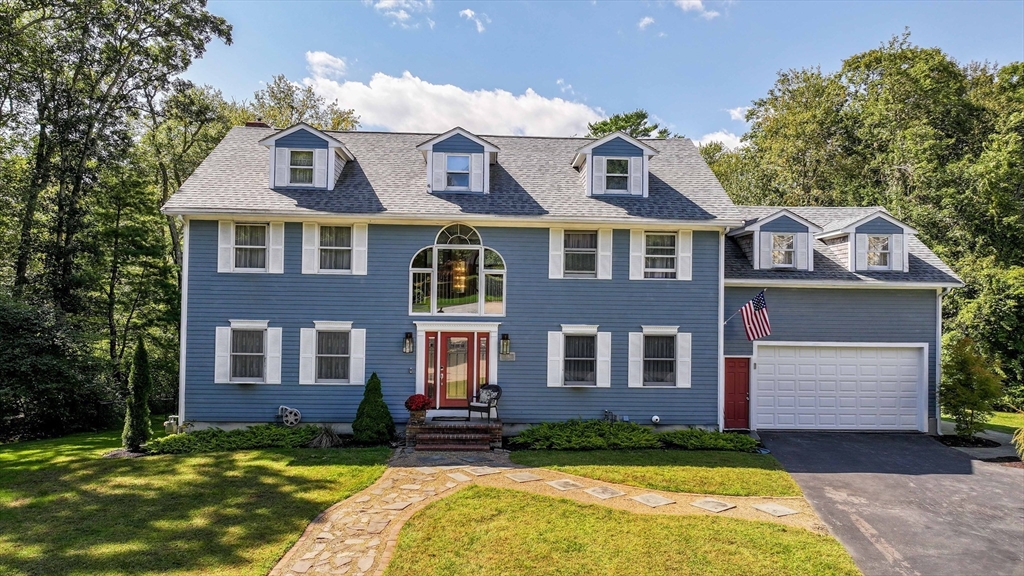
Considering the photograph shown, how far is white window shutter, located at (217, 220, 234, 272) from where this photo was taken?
11.5 m

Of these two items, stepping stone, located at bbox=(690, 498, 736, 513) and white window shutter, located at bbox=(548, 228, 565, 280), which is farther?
white window shutter, located at bbox=(548, 228, 565, 280)

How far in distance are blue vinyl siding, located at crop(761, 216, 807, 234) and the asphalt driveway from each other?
5.45m

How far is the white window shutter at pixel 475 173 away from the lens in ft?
41.1

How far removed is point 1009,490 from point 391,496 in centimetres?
1152

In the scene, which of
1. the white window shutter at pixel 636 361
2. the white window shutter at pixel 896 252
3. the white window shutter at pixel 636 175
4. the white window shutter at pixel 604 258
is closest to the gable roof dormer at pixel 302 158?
the white window shutter at pixel 604 258

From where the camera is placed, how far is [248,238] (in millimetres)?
11695

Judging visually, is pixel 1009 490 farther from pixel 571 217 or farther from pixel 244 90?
pixel 244 90

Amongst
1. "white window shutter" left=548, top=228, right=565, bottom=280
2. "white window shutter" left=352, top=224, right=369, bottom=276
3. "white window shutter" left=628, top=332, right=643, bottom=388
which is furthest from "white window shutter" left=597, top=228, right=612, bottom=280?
"white window shutter" left=352, top=224, right=369, bottom=276

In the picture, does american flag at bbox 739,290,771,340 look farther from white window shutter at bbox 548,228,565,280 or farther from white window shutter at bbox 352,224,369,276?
white window shutter at bbox 352,224,369,276

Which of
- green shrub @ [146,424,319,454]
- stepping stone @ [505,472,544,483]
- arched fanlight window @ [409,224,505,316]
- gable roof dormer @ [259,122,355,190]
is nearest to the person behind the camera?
stepping stone @ [505,472,544,483]

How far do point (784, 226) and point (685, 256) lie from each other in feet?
10.6

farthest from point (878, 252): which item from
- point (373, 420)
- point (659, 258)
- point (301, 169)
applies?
point (301, 169)

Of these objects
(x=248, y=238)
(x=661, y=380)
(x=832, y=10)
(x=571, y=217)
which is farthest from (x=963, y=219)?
(x=248, y=238)

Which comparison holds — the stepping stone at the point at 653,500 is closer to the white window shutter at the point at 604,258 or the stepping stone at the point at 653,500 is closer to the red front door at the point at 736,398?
the white window shutter at the point at 604,258
